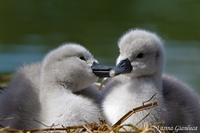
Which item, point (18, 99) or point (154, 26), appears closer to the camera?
point (18, 99)

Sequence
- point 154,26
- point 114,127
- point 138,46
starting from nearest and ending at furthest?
point 114,127 < point 138,46 < point 154,26

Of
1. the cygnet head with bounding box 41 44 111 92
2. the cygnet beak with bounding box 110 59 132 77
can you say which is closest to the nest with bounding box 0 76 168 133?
the cygnet beak with bounding box 110 59 132 77

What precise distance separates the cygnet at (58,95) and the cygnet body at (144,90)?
0.66ft

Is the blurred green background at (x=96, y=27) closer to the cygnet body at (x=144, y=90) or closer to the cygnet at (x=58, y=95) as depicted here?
the cygnet body at (x=144, y=90)

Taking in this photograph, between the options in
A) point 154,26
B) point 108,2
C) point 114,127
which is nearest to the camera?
point 114,127

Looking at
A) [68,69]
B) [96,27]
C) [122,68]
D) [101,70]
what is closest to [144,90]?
[122,68]

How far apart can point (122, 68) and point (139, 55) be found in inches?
9.0

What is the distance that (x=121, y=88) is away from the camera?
169 inches

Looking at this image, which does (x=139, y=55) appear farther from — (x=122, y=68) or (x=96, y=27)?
(x=96, y=27)

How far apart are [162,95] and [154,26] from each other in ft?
21.6

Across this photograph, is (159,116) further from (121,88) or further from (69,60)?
(69,60)

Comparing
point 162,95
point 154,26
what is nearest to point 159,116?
point 162,95

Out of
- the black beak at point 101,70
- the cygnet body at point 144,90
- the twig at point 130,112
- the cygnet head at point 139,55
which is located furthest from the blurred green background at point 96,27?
the twig at point 130,112

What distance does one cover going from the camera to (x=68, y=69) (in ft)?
14.1
